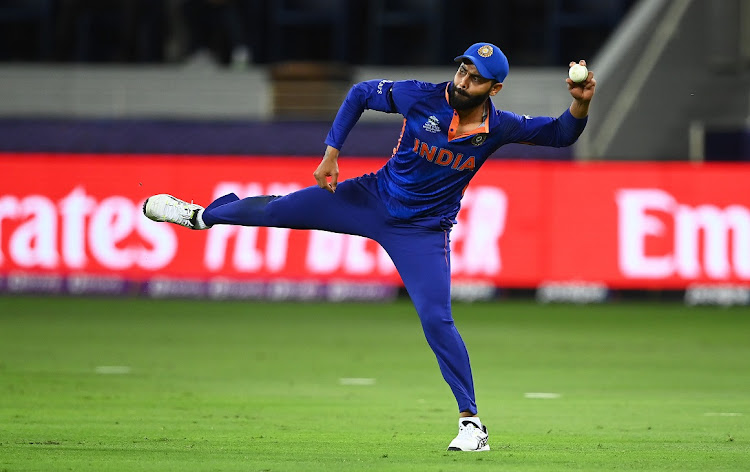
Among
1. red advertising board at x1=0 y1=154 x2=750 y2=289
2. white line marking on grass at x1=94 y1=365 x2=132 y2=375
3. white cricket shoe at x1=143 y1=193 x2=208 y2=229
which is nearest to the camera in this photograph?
white cricket shoe at x1=143 y1=193 x2=208 y2=229

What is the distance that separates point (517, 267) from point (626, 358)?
566cm

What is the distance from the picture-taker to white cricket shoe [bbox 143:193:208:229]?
31.0 ft

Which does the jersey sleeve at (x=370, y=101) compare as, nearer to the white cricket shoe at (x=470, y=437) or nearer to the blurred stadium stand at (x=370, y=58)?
the white cricket shoe at (x=470, y=437)

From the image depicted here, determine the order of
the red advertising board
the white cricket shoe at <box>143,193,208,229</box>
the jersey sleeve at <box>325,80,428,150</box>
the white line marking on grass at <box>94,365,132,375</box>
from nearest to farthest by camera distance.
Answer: the jersey sleeve at <box>325,80,428,150</box>, the white cricket shoe at <box>143,193,208,229</box>, the white line marking on grass at <box>94,365,132,375</box>, the red advertising board

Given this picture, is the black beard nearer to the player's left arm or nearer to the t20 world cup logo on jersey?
the t20 world cup logo on jersey

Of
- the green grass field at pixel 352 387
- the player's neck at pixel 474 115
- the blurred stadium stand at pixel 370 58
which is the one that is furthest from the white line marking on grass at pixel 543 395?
the blurred stadium stand at pixel 370 58

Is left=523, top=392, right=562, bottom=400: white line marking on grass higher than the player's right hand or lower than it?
lower

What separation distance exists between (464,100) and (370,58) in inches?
845

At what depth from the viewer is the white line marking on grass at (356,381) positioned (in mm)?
12975

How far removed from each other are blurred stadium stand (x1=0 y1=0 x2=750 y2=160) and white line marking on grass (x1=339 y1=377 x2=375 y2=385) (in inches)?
355

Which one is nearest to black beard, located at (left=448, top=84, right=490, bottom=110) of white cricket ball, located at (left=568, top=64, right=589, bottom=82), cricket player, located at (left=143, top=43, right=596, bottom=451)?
cricket player, located at (left=143, top=43, right=596, bottom=451)

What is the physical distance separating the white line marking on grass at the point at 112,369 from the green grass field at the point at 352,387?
0.7 inches

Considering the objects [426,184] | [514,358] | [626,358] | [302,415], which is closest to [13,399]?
[302,415]

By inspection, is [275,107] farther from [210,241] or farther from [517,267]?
[517,267]
